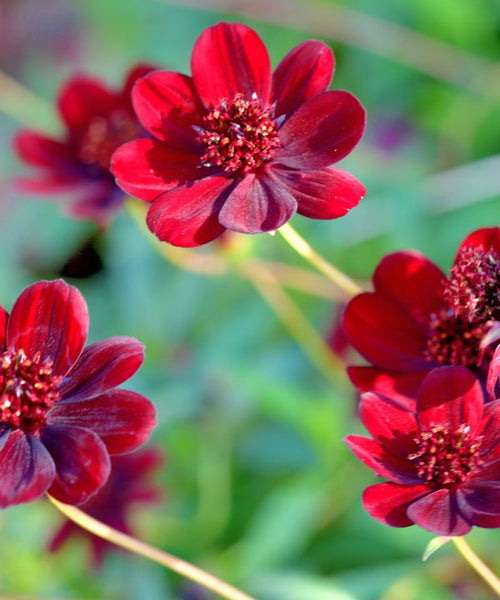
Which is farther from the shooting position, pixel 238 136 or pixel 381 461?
pixel 238 136

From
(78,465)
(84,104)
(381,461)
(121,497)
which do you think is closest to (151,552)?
(78,465)

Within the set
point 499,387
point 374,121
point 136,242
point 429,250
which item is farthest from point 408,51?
point 499,387

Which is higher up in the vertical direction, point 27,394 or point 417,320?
point 417,320

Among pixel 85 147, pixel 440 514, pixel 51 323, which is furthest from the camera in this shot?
pixel 85 147

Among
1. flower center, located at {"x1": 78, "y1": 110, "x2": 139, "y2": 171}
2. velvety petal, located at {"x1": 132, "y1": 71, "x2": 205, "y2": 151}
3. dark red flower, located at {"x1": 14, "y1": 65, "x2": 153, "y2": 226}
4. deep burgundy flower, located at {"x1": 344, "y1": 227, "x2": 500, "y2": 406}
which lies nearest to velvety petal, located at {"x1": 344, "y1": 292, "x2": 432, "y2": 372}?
deep burgundy flower, located at {"x1": 344, "y1": 227, "x2": 500, "y2": 406}

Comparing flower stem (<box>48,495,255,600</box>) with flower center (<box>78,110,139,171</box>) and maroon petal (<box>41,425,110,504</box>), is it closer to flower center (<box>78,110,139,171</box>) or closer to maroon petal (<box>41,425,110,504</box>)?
maroon petal (<box>41,425,110,504</box>)

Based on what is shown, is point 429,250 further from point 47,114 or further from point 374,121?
point 47,114

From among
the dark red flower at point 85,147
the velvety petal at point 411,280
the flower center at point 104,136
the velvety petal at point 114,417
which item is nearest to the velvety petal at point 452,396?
the velvety petal at point 411,280

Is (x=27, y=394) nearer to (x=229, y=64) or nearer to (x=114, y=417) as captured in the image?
(x=114, y=417)
